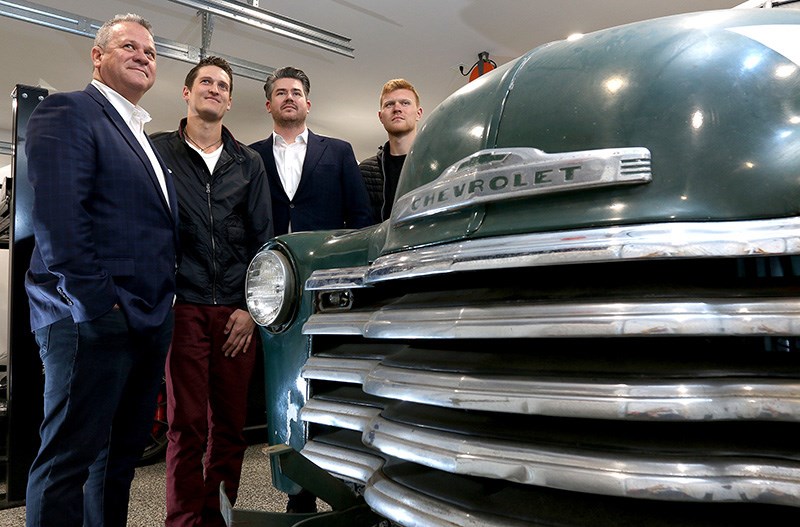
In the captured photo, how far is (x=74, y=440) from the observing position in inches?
66.1

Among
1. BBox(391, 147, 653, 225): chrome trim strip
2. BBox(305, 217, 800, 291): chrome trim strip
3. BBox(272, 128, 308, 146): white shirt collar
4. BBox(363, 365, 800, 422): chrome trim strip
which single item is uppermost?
BBox(272, 128, 308, 146): white shirt collar

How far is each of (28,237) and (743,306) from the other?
308cm

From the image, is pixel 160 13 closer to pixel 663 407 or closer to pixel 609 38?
pixel 609 38

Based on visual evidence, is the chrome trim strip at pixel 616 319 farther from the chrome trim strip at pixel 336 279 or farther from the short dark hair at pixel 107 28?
the short dark hair at pixel 107 28

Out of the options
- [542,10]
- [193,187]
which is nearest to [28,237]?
[193,187]

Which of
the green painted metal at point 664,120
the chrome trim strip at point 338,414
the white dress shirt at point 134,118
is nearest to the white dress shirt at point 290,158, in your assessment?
the white dress shirt at point 134,118

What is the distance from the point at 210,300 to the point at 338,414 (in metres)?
1.11

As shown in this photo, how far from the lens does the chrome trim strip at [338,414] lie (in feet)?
4.14

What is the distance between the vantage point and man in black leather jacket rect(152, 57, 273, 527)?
84.5 inches

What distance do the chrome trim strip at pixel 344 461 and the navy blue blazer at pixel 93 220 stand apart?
0.77 m

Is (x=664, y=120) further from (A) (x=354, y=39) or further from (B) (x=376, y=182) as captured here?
(A) (x=354, y=39)

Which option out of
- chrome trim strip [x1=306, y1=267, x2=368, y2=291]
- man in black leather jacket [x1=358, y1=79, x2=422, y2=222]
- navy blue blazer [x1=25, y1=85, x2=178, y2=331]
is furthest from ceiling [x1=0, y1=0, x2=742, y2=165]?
chrome trim strip [x1=306, y1=267, x2=368, y2=291]

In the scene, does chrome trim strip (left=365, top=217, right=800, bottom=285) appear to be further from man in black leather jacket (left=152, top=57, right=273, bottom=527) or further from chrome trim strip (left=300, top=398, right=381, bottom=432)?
man in black leather jacket (left=152, top=57, right=273, bottom=527)

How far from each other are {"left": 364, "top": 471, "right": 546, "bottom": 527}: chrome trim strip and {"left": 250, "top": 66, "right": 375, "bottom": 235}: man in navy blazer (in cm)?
171
